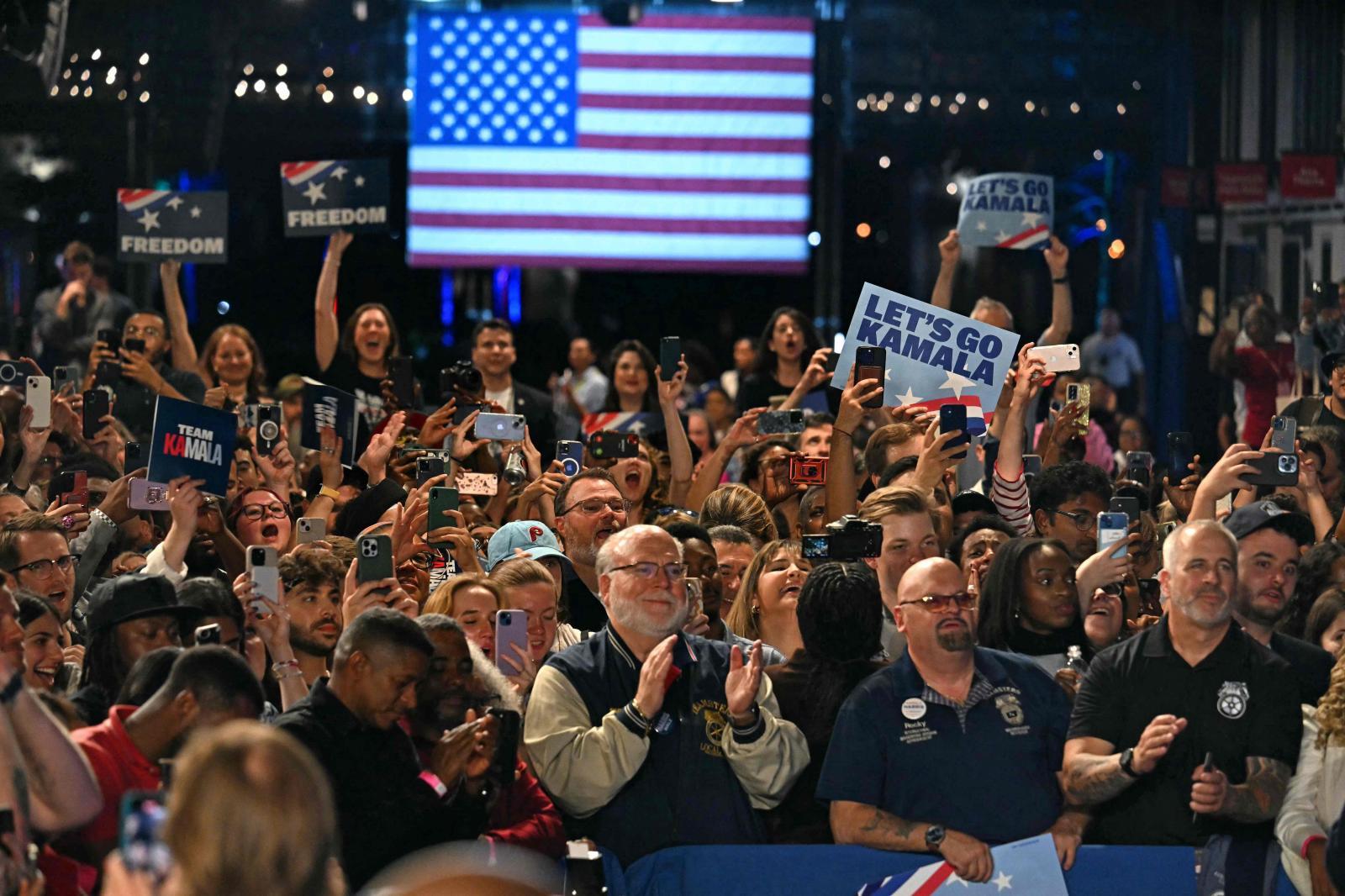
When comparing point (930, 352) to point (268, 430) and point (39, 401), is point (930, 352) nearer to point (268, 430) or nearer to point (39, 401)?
point (268, 430)

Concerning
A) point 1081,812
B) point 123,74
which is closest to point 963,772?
point 1081,812

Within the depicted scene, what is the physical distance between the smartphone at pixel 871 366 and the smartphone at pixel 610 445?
0.98 m

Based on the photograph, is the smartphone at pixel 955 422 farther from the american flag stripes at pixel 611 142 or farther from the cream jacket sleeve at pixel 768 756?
the american flag stripes at pixel 611 142

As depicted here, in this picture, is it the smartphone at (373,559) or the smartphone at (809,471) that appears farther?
the smartphone at (809,471)

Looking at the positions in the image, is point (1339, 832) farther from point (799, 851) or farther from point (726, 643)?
point (726, 643)

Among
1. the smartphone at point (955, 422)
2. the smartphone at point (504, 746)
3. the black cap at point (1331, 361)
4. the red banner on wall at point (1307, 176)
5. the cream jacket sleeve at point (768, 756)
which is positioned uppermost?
the red banner on wall at point (1307, 176)

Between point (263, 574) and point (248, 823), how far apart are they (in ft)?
9.44

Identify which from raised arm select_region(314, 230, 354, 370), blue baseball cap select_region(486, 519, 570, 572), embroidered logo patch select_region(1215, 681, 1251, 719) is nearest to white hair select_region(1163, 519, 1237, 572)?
embroidered logo patch select_region(1215, 681, 1251, 719)

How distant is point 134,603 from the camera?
17.8 feet

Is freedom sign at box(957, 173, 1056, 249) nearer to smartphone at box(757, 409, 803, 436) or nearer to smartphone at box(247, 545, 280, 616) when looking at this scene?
smartphone at box(757, 409, 803, 436)

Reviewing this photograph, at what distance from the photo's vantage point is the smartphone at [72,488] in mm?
7680

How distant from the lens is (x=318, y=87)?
1706 cm

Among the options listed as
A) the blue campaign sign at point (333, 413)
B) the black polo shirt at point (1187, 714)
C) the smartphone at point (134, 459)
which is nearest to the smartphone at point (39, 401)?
Answer: the smartphone at point (134, 459)

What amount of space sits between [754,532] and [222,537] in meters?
1.87
